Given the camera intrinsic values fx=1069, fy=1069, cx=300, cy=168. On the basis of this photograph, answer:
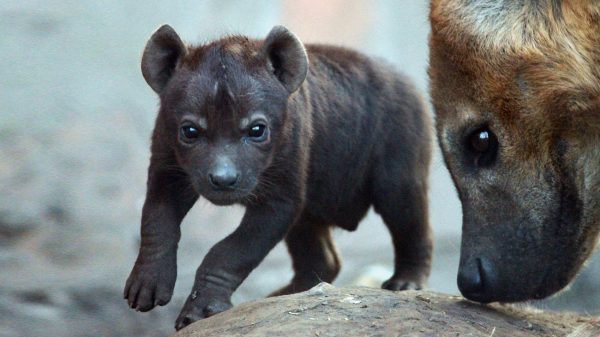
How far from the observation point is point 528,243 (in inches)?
152

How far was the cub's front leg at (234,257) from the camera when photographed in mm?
4246

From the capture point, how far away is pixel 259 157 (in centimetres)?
438

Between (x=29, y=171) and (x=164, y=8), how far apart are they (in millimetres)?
1540

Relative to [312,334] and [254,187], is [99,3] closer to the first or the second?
[254,187]

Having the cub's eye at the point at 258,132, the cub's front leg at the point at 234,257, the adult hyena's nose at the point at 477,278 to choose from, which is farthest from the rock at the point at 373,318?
the cub's eye at the point at 258,132

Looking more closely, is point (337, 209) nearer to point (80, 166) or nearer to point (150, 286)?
point (150, 286)

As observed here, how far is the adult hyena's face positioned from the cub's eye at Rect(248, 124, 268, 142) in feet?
2.76

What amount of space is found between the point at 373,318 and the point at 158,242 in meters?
1.00

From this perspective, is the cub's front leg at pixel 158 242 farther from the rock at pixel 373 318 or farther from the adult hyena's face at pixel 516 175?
the adult hyena's face at pixel 516 175

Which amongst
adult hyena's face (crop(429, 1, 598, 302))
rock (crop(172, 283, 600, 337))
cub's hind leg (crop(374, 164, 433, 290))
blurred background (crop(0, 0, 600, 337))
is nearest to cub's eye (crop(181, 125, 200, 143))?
rock (crop(172, 283, 600, 337))

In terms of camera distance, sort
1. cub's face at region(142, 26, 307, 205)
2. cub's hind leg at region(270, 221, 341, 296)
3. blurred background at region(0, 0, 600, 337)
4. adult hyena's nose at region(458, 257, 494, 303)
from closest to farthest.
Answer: adult hyena's nose at region(458, 257, 494, 303), cub's face at region(142, 26, 307, 205), cub's hind leg at region(270, 221, 341, 296), blurred background at region(0, 0, 600, 337)

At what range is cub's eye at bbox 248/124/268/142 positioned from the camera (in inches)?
172

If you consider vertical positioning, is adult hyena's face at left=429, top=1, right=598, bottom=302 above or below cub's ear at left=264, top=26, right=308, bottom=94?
below

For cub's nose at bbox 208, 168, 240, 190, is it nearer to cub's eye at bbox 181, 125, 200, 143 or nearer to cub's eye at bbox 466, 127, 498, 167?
cub's eye at bbox 181, 125, 200, 143
